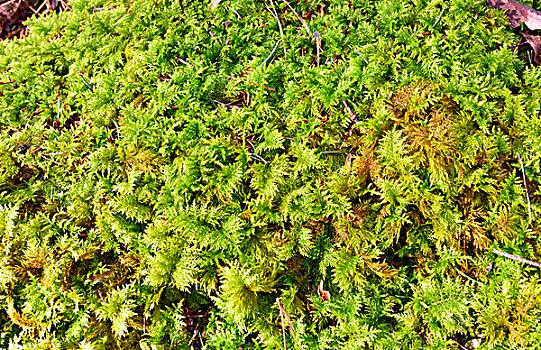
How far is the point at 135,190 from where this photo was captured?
233 centimetres

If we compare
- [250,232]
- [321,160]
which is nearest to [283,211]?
[250,232]

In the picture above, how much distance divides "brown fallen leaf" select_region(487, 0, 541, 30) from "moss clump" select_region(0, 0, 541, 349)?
8.8 inches

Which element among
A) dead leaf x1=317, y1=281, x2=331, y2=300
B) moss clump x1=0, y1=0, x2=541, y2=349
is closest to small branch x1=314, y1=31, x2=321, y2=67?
moss clump x1=0, y1=0, x2=541, y2=349

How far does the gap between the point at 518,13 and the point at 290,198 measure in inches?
85.9

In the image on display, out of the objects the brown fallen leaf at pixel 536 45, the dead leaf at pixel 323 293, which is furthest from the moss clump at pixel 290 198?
the brown fallen leaf at pixel 536 45

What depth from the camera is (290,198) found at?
89.4 inches

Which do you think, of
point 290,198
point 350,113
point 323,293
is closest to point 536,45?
point 350,113

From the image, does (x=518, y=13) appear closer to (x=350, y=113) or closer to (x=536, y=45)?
(x=536, y=45)

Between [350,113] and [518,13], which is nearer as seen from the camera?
[350,113]

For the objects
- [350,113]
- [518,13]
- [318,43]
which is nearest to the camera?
[350,113]

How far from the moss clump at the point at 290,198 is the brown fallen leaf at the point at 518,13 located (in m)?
0.22

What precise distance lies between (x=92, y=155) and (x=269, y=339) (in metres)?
1.54

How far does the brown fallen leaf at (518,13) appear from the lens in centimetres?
274

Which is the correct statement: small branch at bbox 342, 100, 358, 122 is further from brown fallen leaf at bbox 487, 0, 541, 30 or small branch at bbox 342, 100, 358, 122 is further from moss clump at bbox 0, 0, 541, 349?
brown fallen leaf at bbox 487, 0, 541, 30
